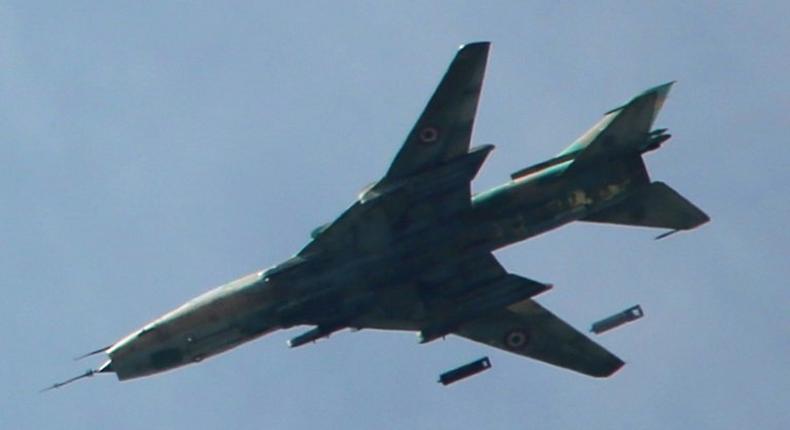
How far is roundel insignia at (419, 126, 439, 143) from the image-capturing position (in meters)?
74.8

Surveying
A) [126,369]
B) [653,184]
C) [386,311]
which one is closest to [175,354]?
[126,369]

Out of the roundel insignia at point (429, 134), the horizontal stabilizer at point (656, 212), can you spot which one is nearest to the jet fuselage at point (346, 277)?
the horizontal stabilizer at point (656, 212)

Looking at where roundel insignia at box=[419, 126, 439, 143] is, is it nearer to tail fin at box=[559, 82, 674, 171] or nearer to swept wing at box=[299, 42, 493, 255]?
swept wing at box=[299, 42, 493, 255]

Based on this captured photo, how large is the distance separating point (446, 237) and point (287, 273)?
6.17 metres

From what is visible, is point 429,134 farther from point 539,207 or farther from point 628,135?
point 628,135

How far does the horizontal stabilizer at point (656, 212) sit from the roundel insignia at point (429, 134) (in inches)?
284

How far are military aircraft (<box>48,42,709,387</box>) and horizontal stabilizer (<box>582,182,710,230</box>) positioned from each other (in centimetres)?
8

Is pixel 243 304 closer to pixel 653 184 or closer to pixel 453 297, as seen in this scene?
pixel 453 297

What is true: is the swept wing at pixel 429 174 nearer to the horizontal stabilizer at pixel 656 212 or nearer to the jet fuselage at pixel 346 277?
the jet fuselage at pixel 346 277

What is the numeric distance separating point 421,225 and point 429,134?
3527 millimetres

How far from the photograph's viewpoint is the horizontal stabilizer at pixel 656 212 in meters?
77.9

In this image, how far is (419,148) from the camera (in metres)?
74.8

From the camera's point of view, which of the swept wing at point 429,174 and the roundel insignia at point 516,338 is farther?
the roundel insignia at point 516,338

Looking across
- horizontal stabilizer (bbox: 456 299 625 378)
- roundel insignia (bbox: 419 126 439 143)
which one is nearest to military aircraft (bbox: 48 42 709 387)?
roundel insignia (bbox: 419 126 439 143)
